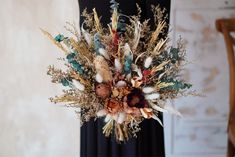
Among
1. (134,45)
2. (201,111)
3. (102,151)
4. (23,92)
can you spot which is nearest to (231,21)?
(201,111)

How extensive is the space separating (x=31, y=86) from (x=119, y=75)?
2.60 feet

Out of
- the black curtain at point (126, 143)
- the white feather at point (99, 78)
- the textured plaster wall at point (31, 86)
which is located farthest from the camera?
the textured plaster wall at point (31, 86)

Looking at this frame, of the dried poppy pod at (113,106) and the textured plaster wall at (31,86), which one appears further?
the textured plaster wall at (31,86)

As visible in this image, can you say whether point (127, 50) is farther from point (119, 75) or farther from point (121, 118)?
point (121, 118)

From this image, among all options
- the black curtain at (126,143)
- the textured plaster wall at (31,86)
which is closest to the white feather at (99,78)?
the black curtain at (126,143)

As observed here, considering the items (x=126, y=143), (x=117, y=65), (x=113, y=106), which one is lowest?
(x=126, y=143)

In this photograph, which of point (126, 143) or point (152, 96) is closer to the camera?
point (152, 96)

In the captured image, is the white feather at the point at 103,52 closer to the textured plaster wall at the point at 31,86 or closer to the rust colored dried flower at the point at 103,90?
the rust colored dried flower at the point at 103,90

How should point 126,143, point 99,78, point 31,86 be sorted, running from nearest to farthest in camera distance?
point 99,78, point 126,143, point 31,86

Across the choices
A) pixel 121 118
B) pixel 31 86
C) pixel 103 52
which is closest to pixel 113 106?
pixel 121 118

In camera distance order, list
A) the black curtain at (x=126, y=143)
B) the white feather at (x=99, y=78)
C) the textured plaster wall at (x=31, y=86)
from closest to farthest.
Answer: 1. the white feather at (x=99, y=78)
2. the black curtain at (x=126, y=143)
3. the textured plaster wall at (x=31, y=86)

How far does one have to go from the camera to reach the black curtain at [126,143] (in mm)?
1097

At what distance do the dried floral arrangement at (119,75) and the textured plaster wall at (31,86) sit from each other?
61 cm

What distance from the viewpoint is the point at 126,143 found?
1081 mm
